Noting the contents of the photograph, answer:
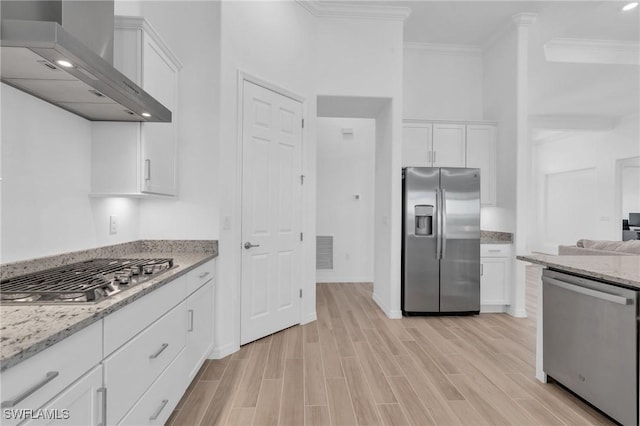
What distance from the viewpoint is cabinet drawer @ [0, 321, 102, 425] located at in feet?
2.55

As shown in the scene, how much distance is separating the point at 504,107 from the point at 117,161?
4.31m

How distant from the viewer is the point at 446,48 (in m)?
4.52

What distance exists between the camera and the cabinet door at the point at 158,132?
2.21 metres

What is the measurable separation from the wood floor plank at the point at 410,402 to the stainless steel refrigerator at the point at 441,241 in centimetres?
157

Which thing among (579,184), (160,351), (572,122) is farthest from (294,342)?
(579,184)

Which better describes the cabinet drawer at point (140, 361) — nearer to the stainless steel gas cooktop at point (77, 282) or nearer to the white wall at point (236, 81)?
the stainless steel gas cooktop at point (77, 282)

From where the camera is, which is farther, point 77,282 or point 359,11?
point 359,11

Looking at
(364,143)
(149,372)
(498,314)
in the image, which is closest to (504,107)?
(364,143)

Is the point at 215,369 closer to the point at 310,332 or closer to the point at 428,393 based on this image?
the point at 310,332

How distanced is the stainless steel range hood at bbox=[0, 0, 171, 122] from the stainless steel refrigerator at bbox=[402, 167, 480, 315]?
9.38 ft

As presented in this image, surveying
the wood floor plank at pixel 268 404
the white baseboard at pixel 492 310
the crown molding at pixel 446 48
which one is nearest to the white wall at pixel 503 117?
the crown molding at pixel 446 48

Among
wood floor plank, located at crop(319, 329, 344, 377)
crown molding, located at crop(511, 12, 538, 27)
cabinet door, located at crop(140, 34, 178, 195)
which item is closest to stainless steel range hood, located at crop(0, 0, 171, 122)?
cabinet door, located at crop(140, 34, 178, 195)

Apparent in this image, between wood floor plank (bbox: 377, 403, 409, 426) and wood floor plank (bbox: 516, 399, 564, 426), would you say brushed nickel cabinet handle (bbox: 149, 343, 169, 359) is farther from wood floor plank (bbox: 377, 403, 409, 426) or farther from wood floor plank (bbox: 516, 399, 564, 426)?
wood floor plank (bbox: 516, 399, 564, 426)

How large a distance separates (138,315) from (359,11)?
3.87 metres
